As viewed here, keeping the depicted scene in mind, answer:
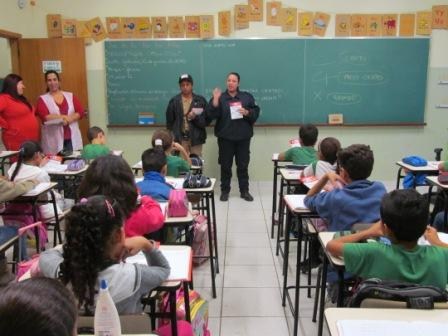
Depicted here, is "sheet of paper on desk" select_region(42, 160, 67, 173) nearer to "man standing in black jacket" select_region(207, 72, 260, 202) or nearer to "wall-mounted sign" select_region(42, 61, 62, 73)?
"man standing in black jacket" select_region(207, 72, 260, 202)

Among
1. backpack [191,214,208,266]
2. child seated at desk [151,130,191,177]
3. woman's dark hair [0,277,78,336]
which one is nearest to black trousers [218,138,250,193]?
child seated at desk [151,130,191,177]

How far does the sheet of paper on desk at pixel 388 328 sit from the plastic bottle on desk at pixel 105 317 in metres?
0.65

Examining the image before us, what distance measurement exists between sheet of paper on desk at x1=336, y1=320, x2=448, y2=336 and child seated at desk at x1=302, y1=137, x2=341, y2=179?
6.26ft

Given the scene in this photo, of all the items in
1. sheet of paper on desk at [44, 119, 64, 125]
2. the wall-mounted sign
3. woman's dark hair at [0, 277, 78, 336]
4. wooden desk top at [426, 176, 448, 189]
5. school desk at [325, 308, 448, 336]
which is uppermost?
the wall-mounted sign

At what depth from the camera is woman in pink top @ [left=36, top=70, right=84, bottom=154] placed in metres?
5.30

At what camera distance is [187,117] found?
558 cm

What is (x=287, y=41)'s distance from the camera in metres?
5.86

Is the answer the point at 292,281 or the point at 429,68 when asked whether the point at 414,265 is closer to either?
the point at 292,281

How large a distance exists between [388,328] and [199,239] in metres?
2.34

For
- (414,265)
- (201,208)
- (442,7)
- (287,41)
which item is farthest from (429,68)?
(414,265)

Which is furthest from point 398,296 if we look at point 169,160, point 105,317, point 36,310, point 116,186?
point 169,160

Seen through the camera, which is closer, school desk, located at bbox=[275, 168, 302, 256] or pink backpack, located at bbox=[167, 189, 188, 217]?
pink backpack, located at bbox=[167, 189, 188, 217]

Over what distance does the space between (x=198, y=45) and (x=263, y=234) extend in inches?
112

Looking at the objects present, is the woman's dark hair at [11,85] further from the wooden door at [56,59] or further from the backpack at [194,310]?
the backpack at [194,310]
